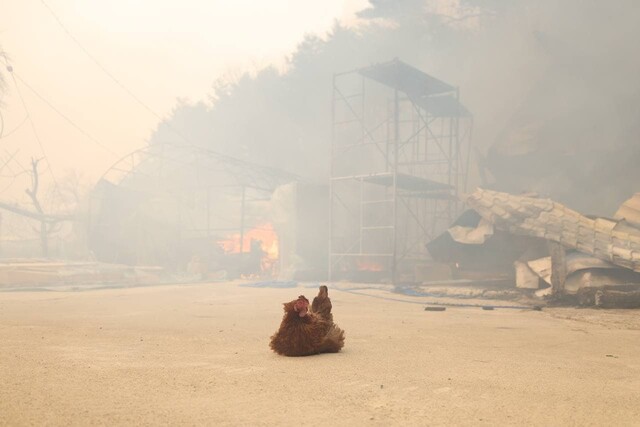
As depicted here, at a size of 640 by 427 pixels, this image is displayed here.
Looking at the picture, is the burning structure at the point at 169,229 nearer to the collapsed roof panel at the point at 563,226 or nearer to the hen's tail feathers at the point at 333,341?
the collapsed roof panel at the point at 563,226

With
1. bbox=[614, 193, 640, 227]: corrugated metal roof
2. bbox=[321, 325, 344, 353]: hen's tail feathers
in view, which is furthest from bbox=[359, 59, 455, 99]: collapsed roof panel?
bbox=[321, 325, 344, 353]: hen's tail feathers

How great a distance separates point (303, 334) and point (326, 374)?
0.94 metres

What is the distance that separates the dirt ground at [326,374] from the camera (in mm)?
3426

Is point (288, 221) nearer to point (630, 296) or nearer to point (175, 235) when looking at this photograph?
point (175, 235)

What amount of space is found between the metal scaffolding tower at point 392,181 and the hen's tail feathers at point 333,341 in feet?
39.2

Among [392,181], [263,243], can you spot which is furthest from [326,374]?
[263,243]

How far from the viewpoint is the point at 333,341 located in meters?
5.67

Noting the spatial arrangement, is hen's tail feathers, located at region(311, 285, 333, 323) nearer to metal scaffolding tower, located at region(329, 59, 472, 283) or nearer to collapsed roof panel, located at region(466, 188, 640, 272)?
collapsed roof panel, located at region(466, 188, 640, 272)

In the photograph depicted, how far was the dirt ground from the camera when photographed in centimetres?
343

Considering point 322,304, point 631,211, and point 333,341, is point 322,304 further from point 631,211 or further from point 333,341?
point 631,211

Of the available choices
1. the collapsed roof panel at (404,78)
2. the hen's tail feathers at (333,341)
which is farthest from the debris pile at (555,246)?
the hen's tail feathers at (333,341)

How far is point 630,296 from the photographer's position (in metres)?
10.5

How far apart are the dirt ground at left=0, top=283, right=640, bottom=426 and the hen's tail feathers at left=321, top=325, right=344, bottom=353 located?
101 mm

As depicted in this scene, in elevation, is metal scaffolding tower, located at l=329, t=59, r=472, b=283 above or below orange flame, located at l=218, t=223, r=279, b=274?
above
